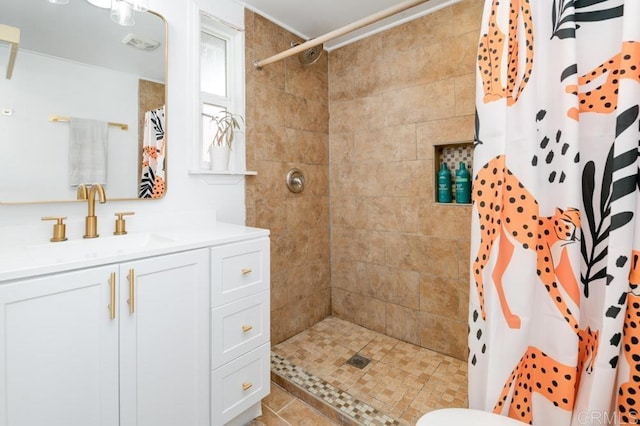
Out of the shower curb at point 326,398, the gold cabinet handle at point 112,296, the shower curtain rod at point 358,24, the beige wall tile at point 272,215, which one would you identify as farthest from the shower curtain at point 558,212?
the beige wall tile at point 272,215

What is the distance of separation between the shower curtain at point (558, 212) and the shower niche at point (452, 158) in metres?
1.09

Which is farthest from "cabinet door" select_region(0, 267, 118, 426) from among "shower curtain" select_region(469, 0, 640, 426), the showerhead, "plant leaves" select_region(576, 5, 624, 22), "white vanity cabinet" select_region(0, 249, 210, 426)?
the showerhead

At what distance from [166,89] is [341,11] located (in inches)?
52.7

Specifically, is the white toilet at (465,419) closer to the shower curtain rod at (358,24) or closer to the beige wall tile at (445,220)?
the beige wall tile at (445,220)

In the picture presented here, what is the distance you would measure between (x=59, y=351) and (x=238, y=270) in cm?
66

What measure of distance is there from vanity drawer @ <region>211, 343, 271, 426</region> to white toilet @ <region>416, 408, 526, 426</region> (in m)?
0.85

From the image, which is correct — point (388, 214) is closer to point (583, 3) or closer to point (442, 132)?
point (442, 132)

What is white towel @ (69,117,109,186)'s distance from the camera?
4.45ft

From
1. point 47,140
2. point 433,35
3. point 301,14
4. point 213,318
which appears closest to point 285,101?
point 301,14

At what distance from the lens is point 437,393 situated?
1.73 m

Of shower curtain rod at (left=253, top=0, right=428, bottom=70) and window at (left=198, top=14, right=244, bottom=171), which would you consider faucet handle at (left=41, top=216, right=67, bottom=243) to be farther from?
shower curtain rod at (left=253, top=0, right=428, bottom=70)

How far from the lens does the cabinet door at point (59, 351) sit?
0.87 meters

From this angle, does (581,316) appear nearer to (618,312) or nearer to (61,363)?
(618,312)

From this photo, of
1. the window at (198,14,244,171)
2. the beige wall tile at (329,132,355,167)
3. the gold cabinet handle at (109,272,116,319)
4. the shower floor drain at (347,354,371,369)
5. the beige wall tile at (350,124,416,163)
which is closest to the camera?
the gold cabinet handle at (109,272,116,319)
